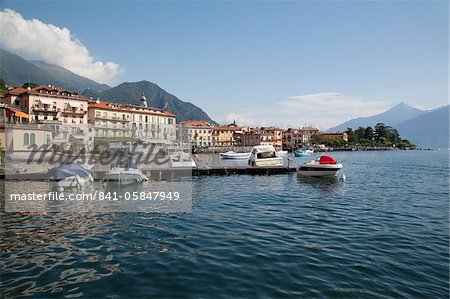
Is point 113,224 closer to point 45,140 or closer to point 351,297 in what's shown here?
point 351,297

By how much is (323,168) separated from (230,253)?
28721mm

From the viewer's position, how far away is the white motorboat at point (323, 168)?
35656 mm

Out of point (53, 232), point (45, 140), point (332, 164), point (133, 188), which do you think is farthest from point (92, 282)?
point (45, 140)

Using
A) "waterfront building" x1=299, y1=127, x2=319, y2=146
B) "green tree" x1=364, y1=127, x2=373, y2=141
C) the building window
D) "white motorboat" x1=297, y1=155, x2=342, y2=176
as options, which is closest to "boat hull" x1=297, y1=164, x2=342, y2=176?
"white motorboat" x1=297, y1=155, x2=342, y2=176

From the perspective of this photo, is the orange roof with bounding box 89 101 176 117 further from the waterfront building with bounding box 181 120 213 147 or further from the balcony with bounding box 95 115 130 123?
the waterfront building with bounding box 181 120 213 147

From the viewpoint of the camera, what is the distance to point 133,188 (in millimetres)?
26094

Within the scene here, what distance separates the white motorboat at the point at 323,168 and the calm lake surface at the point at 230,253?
1746cm

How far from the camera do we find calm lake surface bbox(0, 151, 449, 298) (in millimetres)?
7742

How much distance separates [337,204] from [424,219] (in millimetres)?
5269

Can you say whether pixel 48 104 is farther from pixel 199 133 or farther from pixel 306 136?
pixel 306 136

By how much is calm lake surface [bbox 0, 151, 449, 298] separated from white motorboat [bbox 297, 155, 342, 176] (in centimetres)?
1746

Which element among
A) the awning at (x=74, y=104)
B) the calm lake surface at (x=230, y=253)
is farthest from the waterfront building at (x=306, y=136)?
the calm lake surface at (x=230, y=253)

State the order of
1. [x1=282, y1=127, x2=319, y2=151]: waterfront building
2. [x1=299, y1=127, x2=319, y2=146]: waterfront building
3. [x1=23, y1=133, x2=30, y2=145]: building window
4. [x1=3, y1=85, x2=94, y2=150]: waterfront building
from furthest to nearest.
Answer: [x1=299, y1=127, x2=319, y2=146]: waterfront building < [x1=282, y1=127, x2=319, y2=151]: waterfront building < [x1=3, y1=85, x2=94, y2=150]: waterfront building < [x1=23, y1=133, x2=30, y2=145]: building window

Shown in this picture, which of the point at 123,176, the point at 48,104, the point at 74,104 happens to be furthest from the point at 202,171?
the point at 74,104
